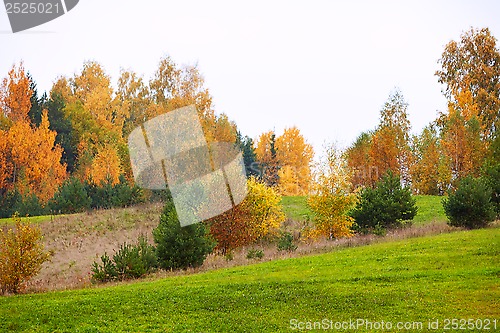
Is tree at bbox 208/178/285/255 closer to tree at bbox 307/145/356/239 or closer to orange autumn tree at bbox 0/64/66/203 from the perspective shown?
tree at bbox 307/145/356/239

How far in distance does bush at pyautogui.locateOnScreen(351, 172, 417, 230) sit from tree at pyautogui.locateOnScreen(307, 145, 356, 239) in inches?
36.6

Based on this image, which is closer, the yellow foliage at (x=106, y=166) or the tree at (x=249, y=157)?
the yellow foliage at (x=106, y=166)

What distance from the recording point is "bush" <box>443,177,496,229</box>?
76.9 feet

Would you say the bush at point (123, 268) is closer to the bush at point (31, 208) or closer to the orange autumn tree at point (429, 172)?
the bush at point (31, 208)

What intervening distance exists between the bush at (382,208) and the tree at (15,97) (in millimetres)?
36025

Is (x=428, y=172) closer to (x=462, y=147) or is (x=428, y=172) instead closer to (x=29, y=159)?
(x=462, y=147)

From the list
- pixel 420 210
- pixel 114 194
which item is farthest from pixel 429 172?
pixel 114 194

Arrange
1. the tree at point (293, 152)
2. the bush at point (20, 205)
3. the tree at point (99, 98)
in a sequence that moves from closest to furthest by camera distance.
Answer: the bush at point (20, 205) → the tree at point (99, 98) → the tree at point (293, 152)

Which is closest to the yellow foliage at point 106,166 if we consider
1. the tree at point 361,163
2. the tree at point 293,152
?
the tree at point 361,163

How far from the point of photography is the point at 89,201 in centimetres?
3981

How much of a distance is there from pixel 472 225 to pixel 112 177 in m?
30.7

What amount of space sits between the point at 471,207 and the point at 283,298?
44.7ft

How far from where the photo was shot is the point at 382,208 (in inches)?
1052

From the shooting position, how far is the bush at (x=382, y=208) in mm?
26625
